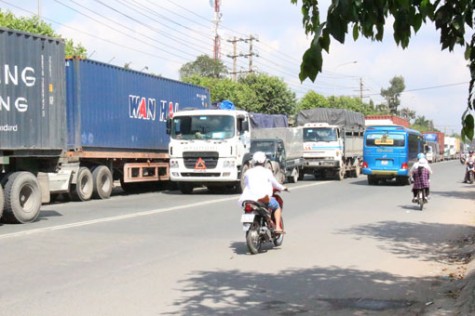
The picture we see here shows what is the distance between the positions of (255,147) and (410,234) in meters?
13.6

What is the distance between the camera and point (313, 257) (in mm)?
8648

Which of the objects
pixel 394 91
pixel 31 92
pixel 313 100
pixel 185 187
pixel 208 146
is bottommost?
pixel 185 187

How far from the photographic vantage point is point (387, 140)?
84.4 ft

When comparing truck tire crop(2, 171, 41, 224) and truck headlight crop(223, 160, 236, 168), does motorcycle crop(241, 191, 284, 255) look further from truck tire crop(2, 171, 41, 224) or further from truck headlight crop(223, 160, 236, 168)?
truck headlight crop(223, 160, 236, 168)

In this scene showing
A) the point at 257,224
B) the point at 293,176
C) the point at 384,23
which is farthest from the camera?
the point at 293,176

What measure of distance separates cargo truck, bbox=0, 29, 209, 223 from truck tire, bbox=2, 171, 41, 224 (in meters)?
0.02

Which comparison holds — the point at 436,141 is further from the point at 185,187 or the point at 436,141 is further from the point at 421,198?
the point at 421,198

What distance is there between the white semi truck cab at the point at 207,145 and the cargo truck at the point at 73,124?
1.63 meters

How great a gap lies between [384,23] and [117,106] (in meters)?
16.3

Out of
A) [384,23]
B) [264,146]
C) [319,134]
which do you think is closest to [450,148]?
[319,134]

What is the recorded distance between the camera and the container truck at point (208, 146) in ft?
62.3

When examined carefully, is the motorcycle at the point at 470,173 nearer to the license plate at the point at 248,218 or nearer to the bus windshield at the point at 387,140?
the bus windshield at the point at 387,140

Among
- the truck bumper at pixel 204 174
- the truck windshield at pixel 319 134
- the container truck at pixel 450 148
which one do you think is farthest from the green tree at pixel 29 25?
the container truck at pixel 450 148

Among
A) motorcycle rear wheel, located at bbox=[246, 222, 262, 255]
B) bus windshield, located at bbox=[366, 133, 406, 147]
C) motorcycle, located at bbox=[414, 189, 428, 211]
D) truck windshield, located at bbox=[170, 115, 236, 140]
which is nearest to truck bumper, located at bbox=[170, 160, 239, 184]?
truck windshield, located at bbox=[170, 115, 236, 140]
